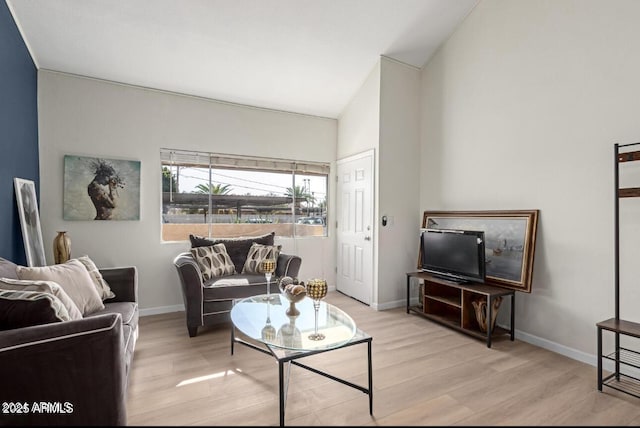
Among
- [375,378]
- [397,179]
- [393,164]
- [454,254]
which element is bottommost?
[375,378]

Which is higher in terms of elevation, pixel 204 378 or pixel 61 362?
pixel 61 362

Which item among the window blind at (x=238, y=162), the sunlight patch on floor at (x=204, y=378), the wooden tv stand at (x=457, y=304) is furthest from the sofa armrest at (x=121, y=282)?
the wooden tv stand at (x=457, y=304)

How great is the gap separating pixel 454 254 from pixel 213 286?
95.9 inches

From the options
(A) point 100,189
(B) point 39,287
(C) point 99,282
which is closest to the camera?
(B) point 39,287

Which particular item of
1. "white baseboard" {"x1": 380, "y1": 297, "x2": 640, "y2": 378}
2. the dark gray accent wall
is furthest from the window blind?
"white baseboard" {"x1": 380, "y1": 297, "x2": 640, "y2": 378}

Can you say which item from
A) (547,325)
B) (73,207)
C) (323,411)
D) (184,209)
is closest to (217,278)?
(184,209)

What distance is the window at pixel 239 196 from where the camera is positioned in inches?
156

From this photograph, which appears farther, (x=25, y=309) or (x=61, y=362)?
(x=25, y=309)

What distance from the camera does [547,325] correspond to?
2.92m

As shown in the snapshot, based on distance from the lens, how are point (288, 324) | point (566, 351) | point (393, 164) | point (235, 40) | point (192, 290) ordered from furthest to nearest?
point (393, 164) → point (235, 40) → point (192, 290) → point (566, 351) → point (288, 324)

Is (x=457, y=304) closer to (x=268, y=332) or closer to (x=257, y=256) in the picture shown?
(x=268, y=332)

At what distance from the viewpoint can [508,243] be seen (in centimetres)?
315

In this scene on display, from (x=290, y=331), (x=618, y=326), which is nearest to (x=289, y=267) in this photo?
(x=290, y=331)

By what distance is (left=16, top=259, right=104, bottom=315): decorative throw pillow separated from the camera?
2.13 m
